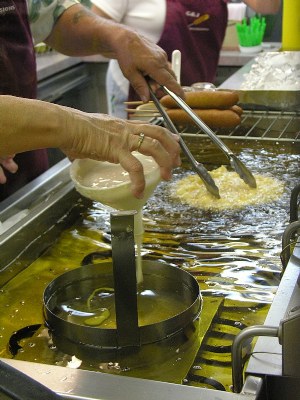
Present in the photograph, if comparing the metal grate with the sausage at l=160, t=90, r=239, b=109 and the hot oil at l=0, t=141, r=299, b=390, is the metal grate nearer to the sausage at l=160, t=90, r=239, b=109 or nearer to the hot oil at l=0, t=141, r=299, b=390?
the sausage at l=160, t=90, r=239, b=109

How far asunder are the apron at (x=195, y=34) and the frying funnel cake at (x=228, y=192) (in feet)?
5.02

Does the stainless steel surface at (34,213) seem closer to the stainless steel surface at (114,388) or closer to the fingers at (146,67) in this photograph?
the fingers at (146,67)

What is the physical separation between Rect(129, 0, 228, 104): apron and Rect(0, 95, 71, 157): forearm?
7.50 feet

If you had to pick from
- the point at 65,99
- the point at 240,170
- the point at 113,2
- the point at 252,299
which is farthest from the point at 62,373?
the point at 65,99

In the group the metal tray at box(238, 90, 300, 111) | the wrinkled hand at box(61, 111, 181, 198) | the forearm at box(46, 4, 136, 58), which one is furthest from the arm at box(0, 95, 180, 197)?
the metal tray at box(238, 90, 300, 111)

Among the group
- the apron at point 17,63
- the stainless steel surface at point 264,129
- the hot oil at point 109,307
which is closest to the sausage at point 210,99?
the stainless steel surface at point 264,129

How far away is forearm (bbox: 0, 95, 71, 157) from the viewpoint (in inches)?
47.4

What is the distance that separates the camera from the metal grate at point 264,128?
243cm

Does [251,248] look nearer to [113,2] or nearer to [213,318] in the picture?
[213,318]

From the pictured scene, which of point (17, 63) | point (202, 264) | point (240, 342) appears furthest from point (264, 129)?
point (240, 342)

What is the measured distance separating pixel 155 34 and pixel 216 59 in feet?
1.61

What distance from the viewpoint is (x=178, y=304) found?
1.36 m

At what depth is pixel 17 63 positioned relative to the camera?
221 cm

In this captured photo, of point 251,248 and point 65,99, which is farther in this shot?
point 65,99
